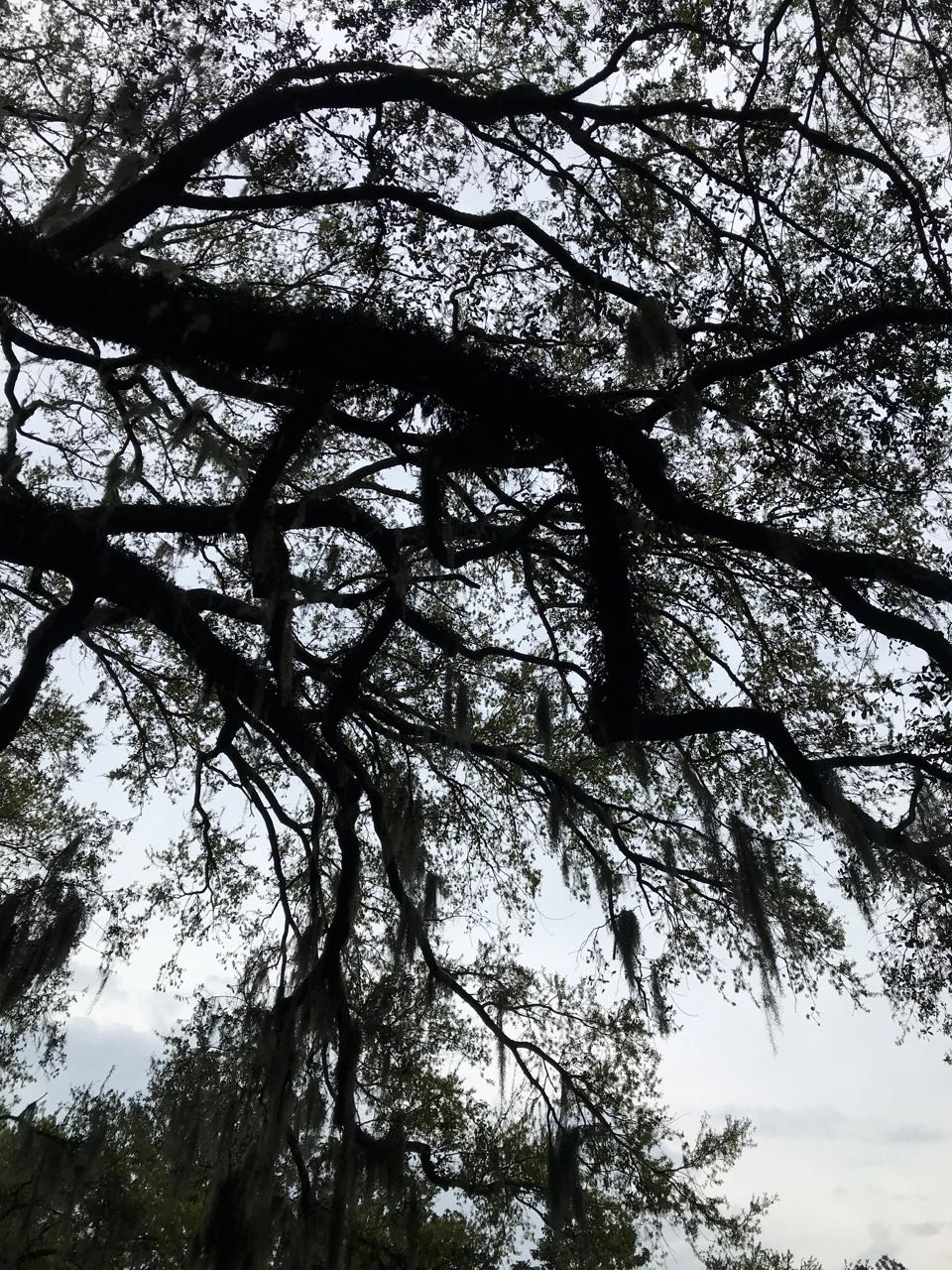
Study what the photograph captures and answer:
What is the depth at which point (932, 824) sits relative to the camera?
11.8 feet

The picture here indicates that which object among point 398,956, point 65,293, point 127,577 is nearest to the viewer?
point 65,293

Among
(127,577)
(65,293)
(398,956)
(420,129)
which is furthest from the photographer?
(420,129)

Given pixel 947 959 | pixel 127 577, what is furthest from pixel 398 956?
pixel 947 959

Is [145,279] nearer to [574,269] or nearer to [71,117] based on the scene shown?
[574,269]

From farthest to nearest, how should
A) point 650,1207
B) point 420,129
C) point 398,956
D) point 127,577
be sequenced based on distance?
point 650,1207 → point 420,129 → point 398,956 → point 127,577

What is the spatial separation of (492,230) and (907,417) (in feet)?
10.6

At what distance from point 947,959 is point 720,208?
5.35 meters

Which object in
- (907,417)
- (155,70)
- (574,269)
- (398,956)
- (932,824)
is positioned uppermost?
(155,70)

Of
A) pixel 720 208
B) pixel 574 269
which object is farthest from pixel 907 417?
pixel 574 269

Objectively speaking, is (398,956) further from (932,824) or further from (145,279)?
(145,279)

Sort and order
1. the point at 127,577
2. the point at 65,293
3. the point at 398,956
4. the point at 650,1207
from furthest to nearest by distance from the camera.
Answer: the point at 650,1207 → the point at 398,956 → the point at 127,577 → the point at 65,293

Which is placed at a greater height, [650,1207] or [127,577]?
[127,577]

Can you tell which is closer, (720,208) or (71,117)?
(720,208)

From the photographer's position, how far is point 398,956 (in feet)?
16.8
